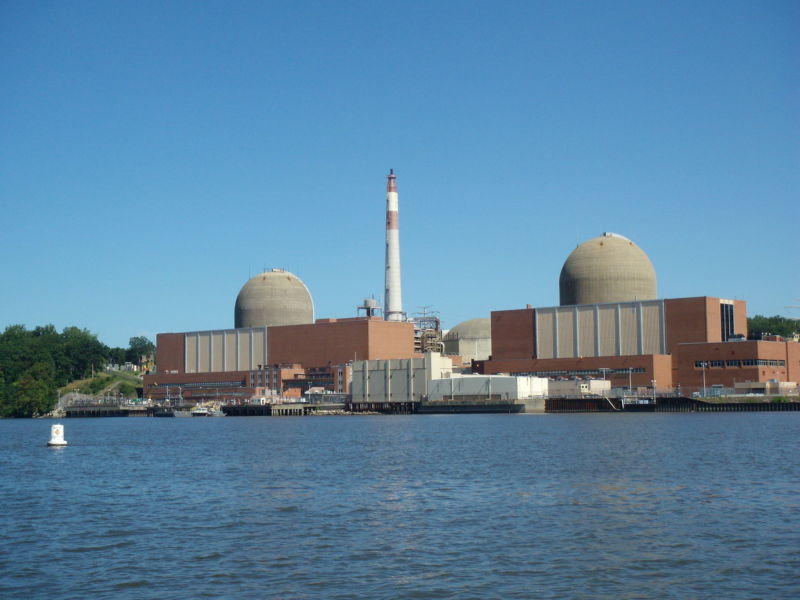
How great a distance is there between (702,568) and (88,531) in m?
14.6

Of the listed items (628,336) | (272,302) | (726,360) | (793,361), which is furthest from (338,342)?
(793,361)

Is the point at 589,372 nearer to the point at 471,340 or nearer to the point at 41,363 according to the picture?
the point at 471,340

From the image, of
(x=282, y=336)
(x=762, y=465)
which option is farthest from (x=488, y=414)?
(x=762, y=465)

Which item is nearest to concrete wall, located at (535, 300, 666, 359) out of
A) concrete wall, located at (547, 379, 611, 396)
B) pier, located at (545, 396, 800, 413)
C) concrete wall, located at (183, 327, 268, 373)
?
concrete wall, located at (547, 379, 611, 396)

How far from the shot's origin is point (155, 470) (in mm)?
44125

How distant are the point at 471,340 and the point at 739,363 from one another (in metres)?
48.4

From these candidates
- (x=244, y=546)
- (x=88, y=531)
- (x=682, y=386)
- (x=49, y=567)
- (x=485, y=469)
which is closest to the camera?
(x=49, y=567)

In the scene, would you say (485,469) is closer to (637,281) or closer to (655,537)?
(655,537)

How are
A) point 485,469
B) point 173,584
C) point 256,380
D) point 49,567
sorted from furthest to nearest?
point 256,380, point 485,469, point 49,567, point 173,584

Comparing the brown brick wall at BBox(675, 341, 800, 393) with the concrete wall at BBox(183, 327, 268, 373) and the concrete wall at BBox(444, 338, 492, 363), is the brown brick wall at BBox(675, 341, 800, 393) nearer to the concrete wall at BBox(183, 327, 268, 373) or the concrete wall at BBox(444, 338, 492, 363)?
the concrete wall at BBox(444, 338, 492, 363)

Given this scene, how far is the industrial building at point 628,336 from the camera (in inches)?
4476

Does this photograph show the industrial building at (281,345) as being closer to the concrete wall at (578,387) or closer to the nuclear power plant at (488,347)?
the nuclear power plant at (488,347)

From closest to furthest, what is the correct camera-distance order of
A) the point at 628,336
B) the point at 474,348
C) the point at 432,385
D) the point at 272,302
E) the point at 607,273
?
the point at 628,336, the point at 607,273, the point at 432,385, the point at 272,302, the point at 474,348

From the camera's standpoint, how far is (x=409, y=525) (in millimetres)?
26594
